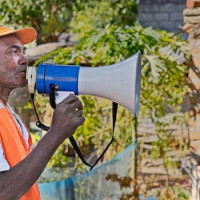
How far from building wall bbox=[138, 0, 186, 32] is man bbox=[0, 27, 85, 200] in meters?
9.43

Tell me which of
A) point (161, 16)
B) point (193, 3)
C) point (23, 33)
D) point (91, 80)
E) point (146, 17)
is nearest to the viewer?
point (91, 80)

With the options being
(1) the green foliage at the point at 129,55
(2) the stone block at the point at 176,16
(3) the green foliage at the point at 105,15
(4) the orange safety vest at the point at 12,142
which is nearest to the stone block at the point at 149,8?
(3) the green foliage at the point at 105,15

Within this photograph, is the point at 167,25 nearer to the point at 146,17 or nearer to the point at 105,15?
the point at 146,17

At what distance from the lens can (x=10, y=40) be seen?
160 centimetres

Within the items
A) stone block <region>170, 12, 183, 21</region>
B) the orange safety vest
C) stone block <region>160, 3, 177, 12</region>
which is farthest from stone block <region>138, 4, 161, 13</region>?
the orange safety vest

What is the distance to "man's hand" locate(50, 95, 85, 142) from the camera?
56.9 inches

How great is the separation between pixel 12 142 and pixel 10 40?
358 millimetres

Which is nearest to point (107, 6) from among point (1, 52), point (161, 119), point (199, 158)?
point (161, 119)

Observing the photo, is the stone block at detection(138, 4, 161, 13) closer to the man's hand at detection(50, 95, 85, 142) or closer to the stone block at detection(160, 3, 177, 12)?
the stone block at detection(160, 3, 177, 12)

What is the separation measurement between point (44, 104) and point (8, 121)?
2.53 m

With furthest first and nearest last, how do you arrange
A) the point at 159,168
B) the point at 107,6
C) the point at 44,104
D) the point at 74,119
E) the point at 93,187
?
the point at 107,6
the point at 159,168
the point at 44,104
the point at 93,187
the point at 74,119

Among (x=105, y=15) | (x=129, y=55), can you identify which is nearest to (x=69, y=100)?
(x=129, y=55)

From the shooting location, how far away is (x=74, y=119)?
4.83 feet

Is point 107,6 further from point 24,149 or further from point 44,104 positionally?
point 24,149
